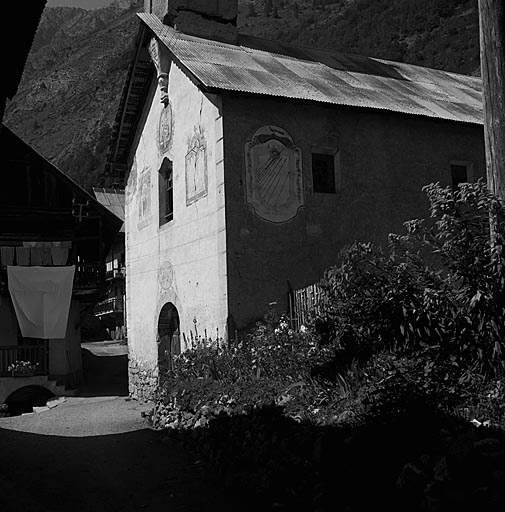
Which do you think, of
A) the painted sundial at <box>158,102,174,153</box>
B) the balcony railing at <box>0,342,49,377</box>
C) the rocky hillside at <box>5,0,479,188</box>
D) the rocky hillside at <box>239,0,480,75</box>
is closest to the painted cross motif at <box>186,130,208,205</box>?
the painted sundial at <box>158,102,174,153</box>

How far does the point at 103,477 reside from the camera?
840cm

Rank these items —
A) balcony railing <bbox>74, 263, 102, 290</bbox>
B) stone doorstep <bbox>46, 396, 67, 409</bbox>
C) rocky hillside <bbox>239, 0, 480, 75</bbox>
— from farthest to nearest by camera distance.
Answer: rocky hillside <bbox>239, 0, 480, 75</bbox>
balcony railing <bbox>74, 263, 102, 290</bbox>
stone doorstep <bbox>46, 396, 67, 409</bbox>

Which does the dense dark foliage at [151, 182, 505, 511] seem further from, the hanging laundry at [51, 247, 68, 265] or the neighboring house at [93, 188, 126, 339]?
the neighboring house at [93, 188, 126, 339]

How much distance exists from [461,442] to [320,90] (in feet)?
32.7

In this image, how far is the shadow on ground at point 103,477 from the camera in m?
7.11

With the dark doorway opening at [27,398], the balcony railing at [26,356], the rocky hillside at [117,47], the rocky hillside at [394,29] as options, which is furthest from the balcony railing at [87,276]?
the rocky hillside at [394,29]

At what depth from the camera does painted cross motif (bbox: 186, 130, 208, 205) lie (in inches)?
532

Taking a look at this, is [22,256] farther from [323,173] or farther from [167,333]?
[323,173]

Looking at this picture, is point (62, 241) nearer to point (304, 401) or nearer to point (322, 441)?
point (304, 401)

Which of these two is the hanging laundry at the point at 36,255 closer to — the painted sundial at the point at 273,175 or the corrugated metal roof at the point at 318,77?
the corrugated metal roof at the point at 318,77

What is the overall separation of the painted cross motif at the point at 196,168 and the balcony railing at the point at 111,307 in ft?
85.0

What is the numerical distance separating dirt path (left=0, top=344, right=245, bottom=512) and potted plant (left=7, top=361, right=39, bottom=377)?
6.70 m

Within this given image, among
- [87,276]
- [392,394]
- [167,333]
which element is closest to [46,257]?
[87,276]

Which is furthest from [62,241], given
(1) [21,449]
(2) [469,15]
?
(2) [469,15]
